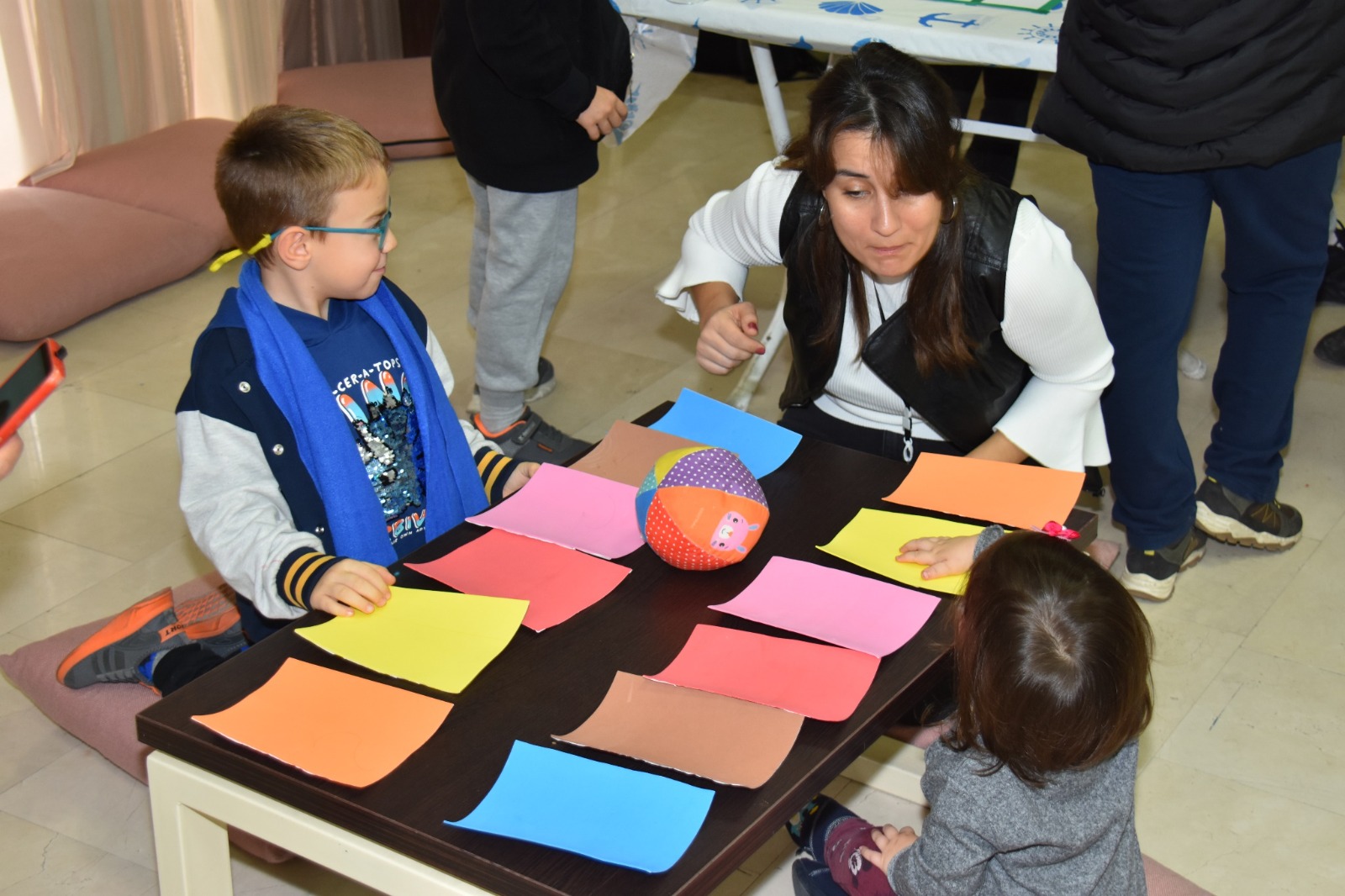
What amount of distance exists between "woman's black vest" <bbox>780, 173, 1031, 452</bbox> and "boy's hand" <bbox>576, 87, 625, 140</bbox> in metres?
0.79

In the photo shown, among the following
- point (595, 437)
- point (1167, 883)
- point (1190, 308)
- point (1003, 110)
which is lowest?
point (595, 437)

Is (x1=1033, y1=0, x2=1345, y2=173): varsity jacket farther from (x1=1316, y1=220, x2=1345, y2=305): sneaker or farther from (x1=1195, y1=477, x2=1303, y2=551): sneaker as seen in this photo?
(x1=1316, y1=220, x2=1345, y2=305): sneaker

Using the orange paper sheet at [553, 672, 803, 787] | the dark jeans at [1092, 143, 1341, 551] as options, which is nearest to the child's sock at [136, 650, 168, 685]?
the orange paper sheet at [553, 672, 803, 787]

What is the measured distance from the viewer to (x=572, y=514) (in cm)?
151

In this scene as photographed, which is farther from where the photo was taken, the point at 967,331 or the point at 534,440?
the point at 534,440

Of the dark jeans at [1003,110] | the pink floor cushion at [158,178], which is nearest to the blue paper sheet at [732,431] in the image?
the dark jeans at [1003,110]

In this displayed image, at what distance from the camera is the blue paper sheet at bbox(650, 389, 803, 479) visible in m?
1.62

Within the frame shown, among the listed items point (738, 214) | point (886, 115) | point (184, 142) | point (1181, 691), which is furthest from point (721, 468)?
point (184, 142)

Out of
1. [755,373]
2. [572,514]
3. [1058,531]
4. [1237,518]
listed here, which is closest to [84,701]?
[572,514]

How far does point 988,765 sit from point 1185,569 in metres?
1.38

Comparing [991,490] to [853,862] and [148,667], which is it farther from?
[148,667]

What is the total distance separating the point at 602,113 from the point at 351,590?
1.43m

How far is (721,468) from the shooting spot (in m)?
1.41

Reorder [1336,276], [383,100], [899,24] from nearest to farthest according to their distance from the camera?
[899,24], [1336,276], [383,100]
